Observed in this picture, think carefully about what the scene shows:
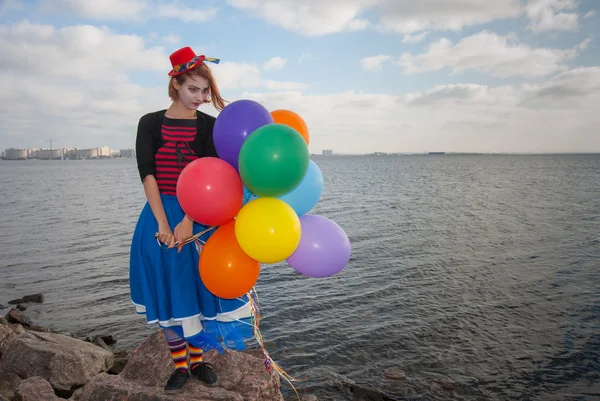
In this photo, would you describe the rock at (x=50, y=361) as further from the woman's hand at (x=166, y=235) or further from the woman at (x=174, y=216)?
Result: the woman's hand at (x=166, y=235)

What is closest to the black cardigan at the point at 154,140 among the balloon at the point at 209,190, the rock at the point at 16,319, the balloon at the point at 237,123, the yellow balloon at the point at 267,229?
the balloon at the point at 237,123

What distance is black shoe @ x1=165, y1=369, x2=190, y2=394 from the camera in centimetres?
395

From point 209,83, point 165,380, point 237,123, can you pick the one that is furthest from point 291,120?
point 165,380

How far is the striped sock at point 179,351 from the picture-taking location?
3.90 metres

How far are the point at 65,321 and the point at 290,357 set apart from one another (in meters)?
6.13

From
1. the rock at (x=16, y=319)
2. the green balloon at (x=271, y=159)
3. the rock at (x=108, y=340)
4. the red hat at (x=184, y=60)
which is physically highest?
the red hat at (x=184, y=60)

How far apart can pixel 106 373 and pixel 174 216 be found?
10.0 feet

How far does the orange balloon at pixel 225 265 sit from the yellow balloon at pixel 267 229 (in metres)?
0.13

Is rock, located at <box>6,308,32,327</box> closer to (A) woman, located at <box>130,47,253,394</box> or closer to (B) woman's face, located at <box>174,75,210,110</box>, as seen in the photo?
(A) woman, located at <box>130,47,253,394</box>

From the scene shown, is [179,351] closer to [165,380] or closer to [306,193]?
Result: [165,380]

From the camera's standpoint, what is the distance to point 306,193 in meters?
3.82

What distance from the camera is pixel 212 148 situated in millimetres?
3779

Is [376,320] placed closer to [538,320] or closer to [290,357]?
[290,357]

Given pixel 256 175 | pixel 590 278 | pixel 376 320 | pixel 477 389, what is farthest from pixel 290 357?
pixel 590 278
